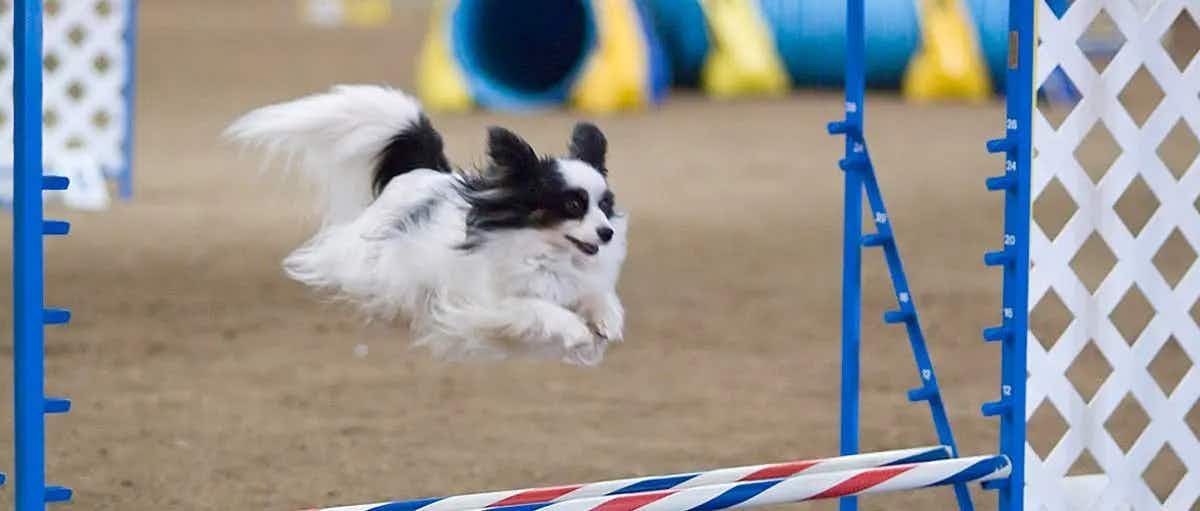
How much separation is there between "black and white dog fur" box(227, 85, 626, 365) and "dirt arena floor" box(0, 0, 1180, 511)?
1.86 feet

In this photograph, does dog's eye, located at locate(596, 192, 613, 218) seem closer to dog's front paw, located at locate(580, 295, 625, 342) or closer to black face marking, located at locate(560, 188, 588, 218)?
black face marking, located at locate(560, 188, 588, 218)

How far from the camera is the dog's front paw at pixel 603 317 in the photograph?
3443 mm

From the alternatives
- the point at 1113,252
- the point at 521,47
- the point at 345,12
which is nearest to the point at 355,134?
the point at 1113,252

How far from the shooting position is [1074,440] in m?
3.56

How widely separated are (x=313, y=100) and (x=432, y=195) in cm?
42

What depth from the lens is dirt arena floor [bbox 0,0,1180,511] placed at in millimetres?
4781

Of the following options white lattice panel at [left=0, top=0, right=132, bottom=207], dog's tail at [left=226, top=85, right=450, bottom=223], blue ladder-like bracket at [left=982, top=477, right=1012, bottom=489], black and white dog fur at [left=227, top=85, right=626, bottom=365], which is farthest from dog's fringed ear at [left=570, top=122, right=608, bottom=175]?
white lattice panel at [left=0, top=0, right=132, bottom=207]

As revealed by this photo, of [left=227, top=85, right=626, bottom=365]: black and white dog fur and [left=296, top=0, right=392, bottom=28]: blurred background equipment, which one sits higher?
[left=296, top=0, right=392, bottom=28]: blurred background equipment

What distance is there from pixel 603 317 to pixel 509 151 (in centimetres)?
50

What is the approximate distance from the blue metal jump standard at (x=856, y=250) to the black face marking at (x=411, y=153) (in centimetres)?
87

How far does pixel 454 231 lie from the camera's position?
3355mm

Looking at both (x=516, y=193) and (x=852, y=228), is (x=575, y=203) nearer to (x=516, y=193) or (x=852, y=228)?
(x=516, y=193)

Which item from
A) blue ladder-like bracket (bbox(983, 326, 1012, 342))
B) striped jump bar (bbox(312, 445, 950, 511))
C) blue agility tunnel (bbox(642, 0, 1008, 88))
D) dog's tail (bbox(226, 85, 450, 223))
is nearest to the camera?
striped jump bar (bbox(312, 445, 950, 511))

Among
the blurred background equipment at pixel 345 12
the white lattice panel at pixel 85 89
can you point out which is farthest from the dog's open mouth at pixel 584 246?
the blurred background equipment at pixel 345 12
